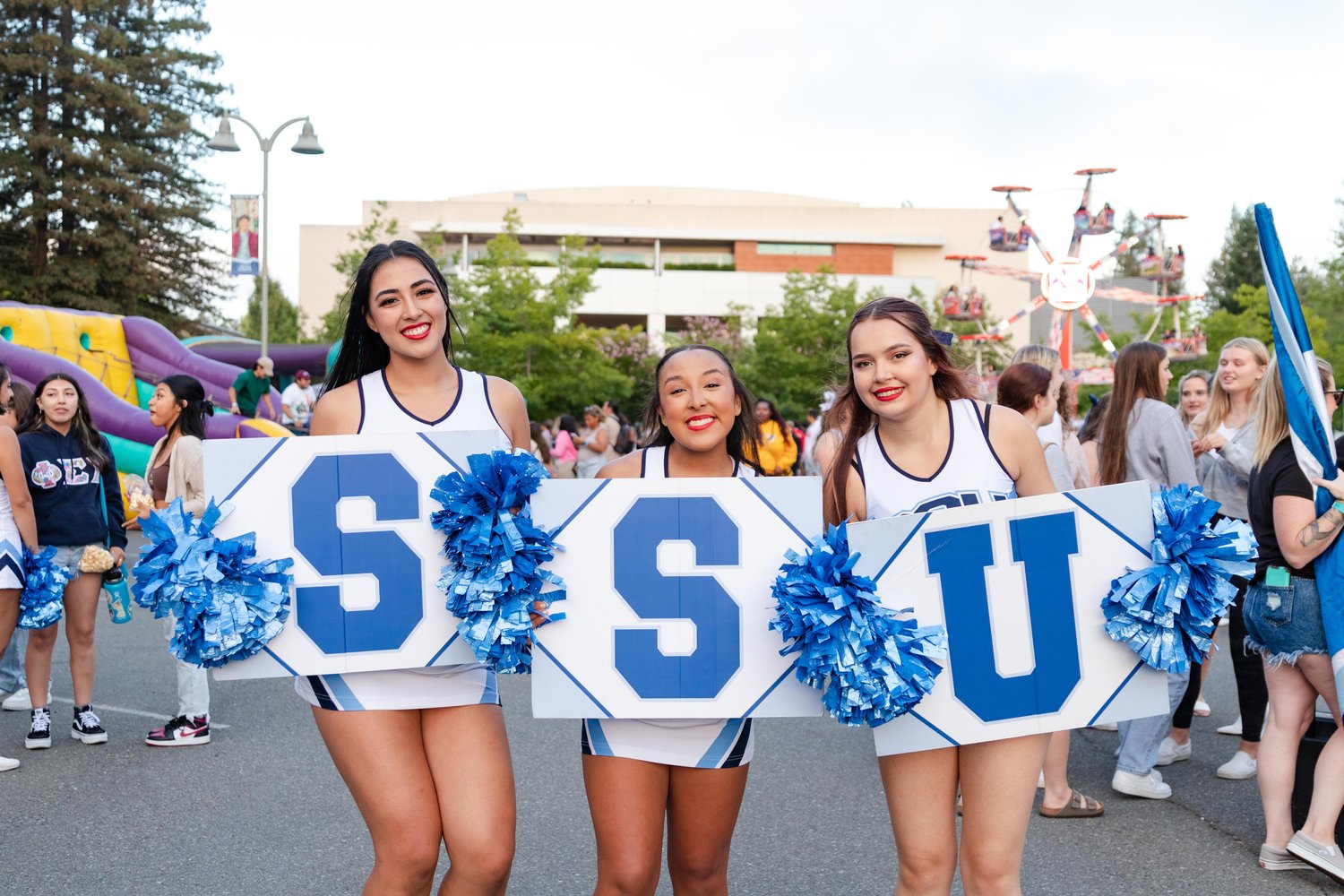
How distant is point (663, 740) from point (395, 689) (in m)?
0.69

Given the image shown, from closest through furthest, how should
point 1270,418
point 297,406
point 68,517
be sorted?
point 1270,418 < point 68,517 < point 297,406

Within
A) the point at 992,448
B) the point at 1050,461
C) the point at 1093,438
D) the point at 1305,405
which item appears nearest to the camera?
the point at 992,448

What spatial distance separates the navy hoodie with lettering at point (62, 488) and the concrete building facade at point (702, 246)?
2015 inches

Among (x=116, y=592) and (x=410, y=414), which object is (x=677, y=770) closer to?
(x=410, y=414)

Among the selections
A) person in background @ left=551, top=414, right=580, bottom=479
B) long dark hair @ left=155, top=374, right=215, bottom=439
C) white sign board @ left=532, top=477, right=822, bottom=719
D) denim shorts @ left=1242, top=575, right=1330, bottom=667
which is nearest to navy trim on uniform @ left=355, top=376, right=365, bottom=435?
white sign board @ left=532, top=477, right=822, bottom=719

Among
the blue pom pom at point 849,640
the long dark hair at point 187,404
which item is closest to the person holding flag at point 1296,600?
the blue pom pom at point 849,640

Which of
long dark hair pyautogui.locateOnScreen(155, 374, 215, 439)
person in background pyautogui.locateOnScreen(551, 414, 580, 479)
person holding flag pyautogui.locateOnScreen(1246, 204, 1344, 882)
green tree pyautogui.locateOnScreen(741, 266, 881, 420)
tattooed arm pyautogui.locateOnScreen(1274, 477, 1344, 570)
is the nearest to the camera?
person holding flag pyautogui.locateOnScreen(1246, 204, 1344, 882)

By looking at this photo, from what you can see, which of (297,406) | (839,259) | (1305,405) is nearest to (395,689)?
(1305,405)

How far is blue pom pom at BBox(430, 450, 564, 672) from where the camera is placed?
2.87 metres

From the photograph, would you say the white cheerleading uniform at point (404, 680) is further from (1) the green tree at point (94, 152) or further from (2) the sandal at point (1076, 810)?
(1) the green tree at point (94, 152)

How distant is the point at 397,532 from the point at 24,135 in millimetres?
36279

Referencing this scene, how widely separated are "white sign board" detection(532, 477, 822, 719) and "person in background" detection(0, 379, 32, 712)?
4486mm

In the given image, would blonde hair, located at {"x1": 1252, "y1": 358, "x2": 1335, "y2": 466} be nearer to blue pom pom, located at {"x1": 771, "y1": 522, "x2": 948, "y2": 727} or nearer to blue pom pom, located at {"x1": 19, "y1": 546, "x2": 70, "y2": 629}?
blue pom pom, located at {"x1": 771, "y1": 522, "x2": 948, "y2": 727}

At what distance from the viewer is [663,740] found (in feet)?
10.3
